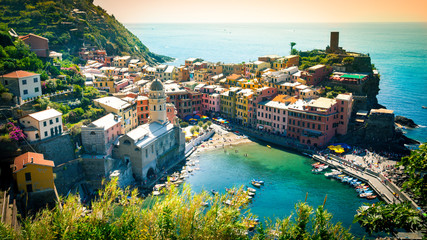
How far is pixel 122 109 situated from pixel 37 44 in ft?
63.6

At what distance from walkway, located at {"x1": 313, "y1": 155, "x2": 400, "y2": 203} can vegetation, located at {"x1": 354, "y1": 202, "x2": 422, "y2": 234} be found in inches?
924

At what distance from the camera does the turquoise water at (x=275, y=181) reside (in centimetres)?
3562

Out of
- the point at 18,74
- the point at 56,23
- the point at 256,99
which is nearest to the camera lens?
the point at 18,74

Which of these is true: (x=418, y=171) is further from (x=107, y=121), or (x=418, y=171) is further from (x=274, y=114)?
(x=274, y=114)

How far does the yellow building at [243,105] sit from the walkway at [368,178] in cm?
1449

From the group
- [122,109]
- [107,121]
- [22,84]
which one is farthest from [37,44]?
[107,121]

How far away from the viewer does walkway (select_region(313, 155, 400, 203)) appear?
36.8 metres

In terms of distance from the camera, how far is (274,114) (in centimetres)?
5328

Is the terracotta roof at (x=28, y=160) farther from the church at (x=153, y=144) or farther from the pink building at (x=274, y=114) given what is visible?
the pink building at (x=274, y=114)

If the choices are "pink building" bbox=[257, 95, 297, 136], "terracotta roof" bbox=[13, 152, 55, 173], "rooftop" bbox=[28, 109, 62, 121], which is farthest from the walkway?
"terracotta roof" bbox=[13, 152, 55, 173]

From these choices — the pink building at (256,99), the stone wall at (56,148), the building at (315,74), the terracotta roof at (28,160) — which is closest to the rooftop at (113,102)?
the stone wall at (56,148)


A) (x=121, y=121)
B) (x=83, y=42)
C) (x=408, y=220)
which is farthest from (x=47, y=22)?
(x=408, y=220)

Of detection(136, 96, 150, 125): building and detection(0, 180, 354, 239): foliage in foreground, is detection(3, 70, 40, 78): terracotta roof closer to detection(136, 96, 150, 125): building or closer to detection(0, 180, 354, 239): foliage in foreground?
detection(136, 96, 150, 125): building

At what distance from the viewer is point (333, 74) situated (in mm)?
63500
